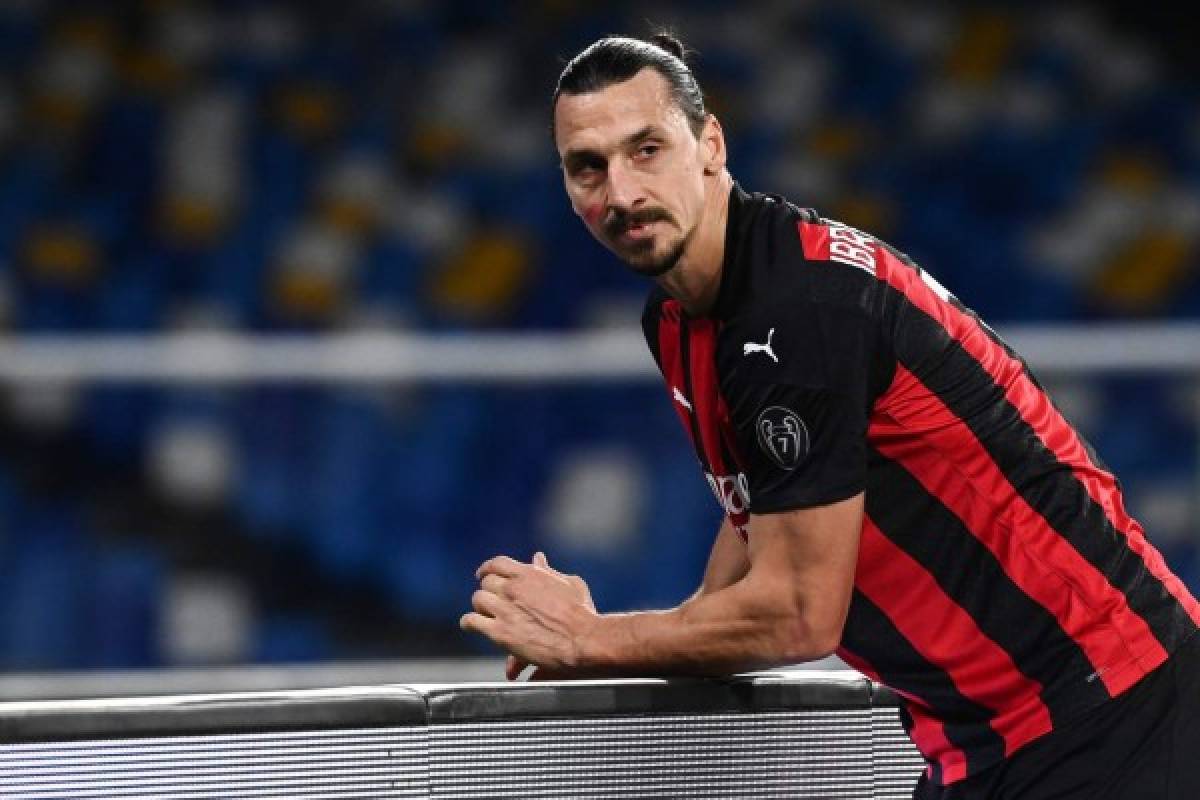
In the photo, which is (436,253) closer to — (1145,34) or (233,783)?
(1145,34)

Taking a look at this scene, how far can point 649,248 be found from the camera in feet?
9.03

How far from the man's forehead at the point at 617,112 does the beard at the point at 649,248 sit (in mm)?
112

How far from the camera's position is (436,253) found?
812 centimetres

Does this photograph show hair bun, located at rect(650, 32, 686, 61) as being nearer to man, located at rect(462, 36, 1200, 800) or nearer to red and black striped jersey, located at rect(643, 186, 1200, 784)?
man, located at rect(462, 36, 1200, 800)

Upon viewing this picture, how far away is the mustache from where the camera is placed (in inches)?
108

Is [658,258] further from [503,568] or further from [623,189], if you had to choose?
[503,568]

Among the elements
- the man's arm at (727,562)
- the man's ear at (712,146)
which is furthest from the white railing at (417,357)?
the man's ear at (712,146)

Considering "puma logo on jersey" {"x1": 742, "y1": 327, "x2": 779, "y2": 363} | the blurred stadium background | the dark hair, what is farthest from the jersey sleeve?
the blurred stadium background

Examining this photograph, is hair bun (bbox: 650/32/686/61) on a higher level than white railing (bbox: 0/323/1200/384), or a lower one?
higher

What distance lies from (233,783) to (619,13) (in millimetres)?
6541

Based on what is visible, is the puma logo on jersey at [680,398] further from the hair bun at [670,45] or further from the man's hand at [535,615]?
the hair bun at [670,45]

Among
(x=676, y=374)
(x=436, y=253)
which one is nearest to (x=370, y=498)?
(x=436, y=253)

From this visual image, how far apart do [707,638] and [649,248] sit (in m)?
0.54

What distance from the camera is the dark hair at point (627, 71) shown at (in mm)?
2816
